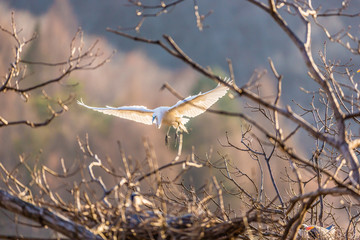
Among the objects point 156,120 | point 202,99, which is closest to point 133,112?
point 156,120

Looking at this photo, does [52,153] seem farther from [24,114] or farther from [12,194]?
[12,194]

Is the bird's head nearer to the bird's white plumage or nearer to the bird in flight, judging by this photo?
the bird in flight

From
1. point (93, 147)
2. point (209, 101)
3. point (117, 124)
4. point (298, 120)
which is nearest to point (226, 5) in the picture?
point (117, 124)

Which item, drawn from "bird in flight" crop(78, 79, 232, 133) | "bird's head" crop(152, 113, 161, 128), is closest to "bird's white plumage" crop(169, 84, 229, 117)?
"bird in flight" crop(78, 79, 232, 133)

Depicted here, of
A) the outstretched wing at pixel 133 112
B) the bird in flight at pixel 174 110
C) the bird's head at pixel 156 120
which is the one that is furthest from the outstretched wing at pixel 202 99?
the outstretched wing at pixel 133 112

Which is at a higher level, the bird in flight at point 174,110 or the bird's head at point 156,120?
the bird in flight at point 174,110

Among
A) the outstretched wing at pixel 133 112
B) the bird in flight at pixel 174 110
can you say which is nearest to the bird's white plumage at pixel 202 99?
the bird in flight at pixel 174 110

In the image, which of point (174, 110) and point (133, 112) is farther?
point (133, 112)

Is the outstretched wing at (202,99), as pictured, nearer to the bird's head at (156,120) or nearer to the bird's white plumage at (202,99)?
the bird's white plumage at (202,99)

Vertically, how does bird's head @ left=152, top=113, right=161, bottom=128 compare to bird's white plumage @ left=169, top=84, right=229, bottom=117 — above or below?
below

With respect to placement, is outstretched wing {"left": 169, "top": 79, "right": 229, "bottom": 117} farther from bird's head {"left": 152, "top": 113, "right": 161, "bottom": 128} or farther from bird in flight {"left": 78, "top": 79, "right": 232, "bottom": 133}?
bird's head {"left": 152, "top": 113, "right": 161, "bottom": 128}

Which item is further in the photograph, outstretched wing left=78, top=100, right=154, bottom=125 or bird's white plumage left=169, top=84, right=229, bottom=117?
outstretched wing left=78, top=100, right=154, bottom=125

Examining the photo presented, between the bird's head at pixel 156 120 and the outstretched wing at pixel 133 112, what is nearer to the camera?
the bird's head at pixel 156 120

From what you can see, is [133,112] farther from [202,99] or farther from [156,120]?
[202,99]
